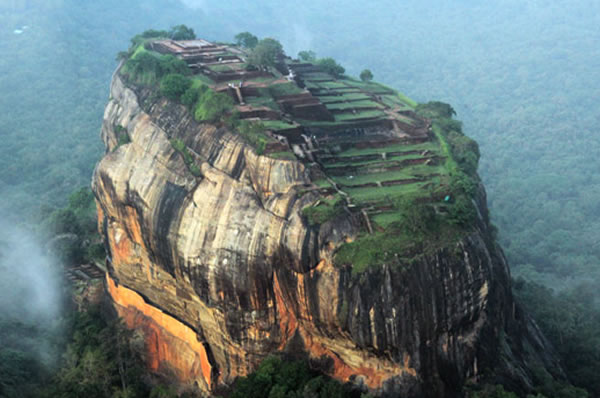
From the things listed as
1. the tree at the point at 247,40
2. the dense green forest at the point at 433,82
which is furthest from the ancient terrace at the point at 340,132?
the dense green forest at the point at 433,82

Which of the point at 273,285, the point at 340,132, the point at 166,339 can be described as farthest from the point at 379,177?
the point at 166,339

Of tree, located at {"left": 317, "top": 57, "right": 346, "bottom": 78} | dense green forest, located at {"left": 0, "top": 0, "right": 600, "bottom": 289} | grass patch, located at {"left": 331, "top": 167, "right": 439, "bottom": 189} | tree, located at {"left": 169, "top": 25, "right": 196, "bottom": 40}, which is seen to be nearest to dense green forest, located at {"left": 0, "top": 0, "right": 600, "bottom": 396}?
dense green forest, located at {"left": 0, "top": 0, "right": 600, "bottom": 289}

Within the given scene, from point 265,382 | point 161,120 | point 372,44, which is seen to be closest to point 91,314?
point 161,120

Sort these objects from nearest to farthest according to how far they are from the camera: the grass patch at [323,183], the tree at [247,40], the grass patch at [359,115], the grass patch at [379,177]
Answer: the grass patch at [323,183] → the grass patch at [379,177] → the grass patch at [359,115] → the tree at [247,40]

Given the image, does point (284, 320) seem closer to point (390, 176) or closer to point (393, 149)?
point (390, 176)

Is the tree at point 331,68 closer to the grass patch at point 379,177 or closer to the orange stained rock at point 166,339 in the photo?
the grass patch at point 379,177

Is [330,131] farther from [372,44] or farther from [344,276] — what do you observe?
[372,44]

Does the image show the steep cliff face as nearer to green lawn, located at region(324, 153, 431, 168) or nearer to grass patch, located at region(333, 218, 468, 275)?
grass patch, located at region(333, 218, 468, 275)
